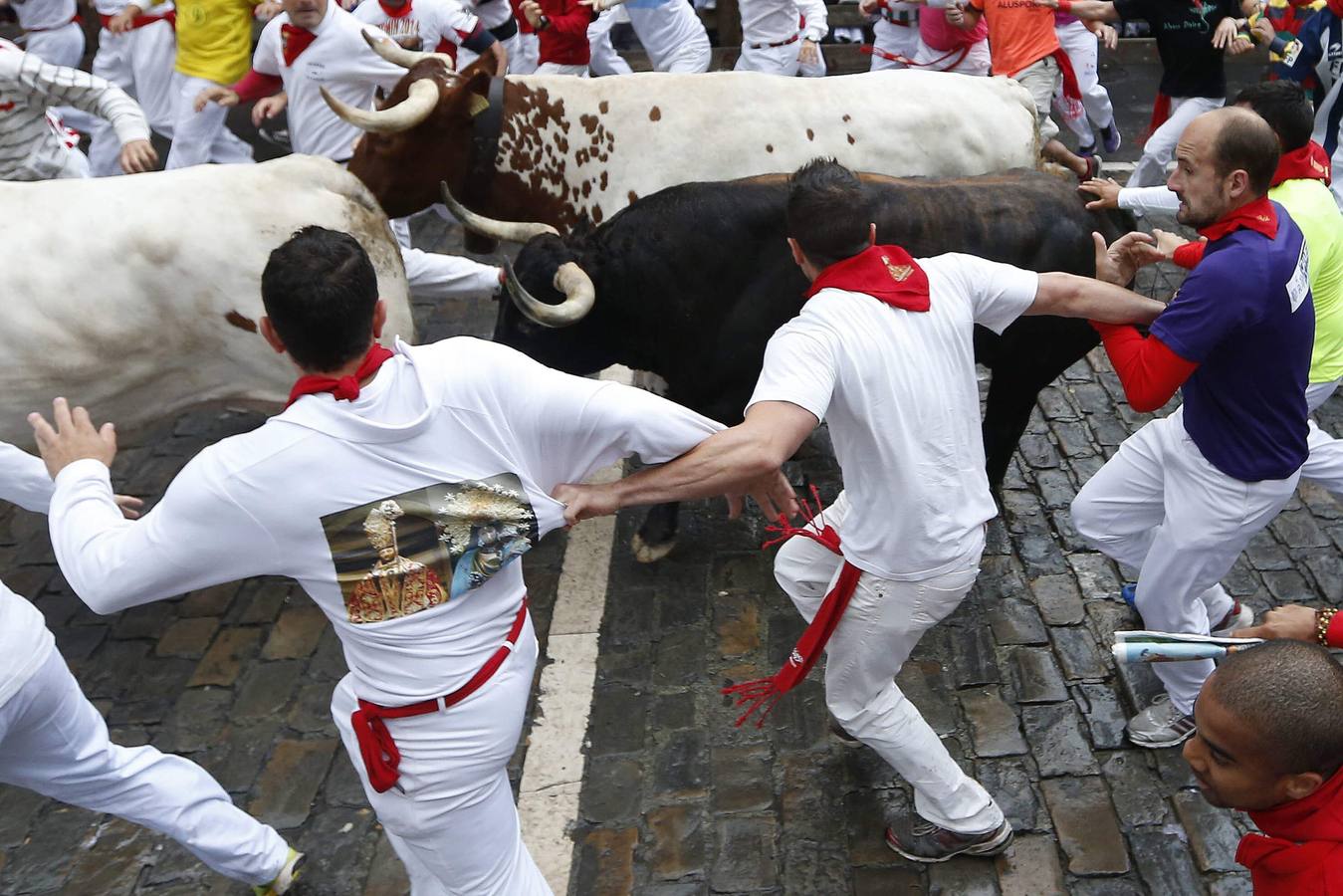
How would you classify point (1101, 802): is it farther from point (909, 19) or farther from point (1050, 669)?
point (909, 19)

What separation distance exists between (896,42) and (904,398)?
6.59 metres

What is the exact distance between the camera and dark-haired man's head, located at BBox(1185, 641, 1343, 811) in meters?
2.07

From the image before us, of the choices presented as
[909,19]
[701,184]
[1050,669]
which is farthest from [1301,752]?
[909,19]

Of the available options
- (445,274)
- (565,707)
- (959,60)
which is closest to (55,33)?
(445,274)

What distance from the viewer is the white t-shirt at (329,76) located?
6496 mm

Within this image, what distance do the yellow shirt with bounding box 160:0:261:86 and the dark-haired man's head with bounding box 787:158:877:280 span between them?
18.7ft

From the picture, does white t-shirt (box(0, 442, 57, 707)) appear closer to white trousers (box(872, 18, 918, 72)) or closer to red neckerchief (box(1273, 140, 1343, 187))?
red neckerchief (box(1273, 140, 1343, 187))

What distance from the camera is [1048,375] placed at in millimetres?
5168

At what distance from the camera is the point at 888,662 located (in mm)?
3383

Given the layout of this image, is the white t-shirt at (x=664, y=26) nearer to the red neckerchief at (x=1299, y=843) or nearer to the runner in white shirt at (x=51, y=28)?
the runner in white shirt at (x=51, y=28)

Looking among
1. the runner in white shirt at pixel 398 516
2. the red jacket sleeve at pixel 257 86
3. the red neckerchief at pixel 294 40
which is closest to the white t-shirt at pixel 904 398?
the runner in white shirt at pixel 398 516

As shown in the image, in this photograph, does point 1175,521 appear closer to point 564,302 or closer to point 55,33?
point 564,302

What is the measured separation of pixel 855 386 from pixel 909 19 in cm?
667

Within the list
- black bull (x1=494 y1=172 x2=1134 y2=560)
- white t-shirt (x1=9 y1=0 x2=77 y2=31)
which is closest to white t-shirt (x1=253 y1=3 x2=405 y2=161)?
black bull (x1=494 y1=172 x2=1134 y2=560)
